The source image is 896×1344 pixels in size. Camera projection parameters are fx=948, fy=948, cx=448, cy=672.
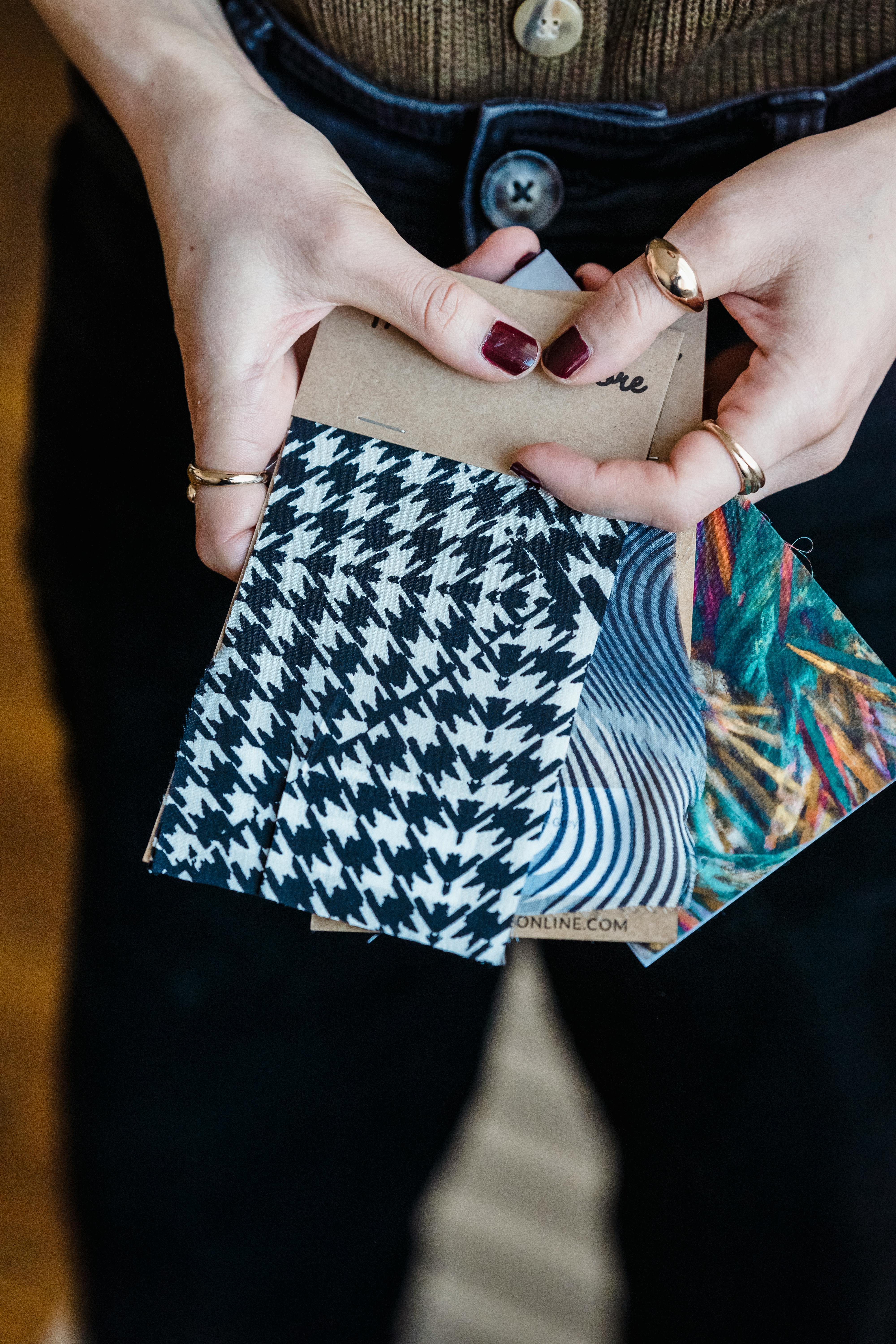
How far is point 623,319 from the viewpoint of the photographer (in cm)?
50

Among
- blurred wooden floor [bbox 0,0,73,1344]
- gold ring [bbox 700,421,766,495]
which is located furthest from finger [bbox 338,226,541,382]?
blurred wooden floor [bbox 0,0,73,1344]

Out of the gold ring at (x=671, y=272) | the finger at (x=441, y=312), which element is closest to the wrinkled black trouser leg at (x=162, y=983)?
the finger at (x=441, y=312)

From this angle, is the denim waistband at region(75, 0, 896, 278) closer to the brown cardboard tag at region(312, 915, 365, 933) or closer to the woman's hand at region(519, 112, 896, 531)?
the woman's hand at region(519, 112, 896, 531)

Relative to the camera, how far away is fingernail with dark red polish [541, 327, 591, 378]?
1.67 feet

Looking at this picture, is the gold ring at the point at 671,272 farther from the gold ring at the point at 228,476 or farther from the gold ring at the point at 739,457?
the gold ring at the point at 228,476

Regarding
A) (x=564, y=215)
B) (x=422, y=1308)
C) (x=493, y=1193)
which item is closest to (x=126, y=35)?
(x=564, y=215)

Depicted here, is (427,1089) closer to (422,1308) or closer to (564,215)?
(422,1308)

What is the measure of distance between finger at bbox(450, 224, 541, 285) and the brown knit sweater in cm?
12

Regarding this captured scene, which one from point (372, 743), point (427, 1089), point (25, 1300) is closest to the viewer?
point (372, 743)

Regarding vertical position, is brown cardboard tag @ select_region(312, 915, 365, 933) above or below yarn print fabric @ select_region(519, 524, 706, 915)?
below

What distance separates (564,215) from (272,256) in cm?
21

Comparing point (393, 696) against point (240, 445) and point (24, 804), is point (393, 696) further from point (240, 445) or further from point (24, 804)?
point (24, 804)

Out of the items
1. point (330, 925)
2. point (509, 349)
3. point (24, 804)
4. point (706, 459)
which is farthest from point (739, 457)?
point (24, 804)

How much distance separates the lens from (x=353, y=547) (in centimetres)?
53
